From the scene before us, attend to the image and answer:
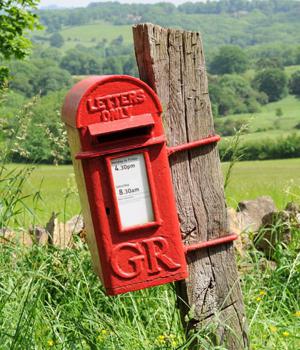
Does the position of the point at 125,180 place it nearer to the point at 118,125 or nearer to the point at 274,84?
the point at 118,125

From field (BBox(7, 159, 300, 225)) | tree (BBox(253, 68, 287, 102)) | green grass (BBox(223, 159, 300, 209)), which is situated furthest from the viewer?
tree (BBox(253, 68, 287, 102))

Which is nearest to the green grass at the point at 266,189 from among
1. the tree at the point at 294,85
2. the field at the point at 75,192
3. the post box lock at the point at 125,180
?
the field at the point at 75,192

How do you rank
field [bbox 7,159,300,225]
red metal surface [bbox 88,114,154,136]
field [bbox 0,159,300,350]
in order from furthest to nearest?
field [bbox 7,159,300,225], field [bbox 0,159,300,350], red metal surface [bbox 88,114,154,136]

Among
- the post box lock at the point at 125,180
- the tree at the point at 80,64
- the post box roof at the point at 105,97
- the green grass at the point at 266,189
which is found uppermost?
the post box roof at the point at 105,97

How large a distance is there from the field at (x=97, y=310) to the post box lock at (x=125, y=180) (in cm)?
35

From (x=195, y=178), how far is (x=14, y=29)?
35.1 feet

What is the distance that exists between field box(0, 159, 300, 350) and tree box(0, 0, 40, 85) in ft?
29.8

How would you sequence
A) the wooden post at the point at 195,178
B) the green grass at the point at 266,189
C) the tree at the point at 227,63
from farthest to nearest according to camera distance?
the tree at the point at 227,63, the green grass at the point at 266,189, the wooden post at the point at 195,178

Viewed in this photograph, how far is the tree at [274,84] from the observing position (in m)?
97.6

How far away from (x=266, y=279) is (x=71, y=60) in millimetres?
134156

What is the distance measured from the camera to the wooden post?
3.06 metres

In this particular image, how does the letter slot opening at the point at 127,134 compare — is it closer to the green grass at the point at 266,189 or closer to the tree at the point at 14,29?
the green grass at the point at 266,189

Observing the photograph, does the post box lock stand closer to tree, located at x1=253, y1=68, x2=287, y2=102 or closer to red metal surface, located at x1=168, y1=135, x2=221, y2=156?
red metal surface, located at x1=168, y1=135, x2=221, y2=156

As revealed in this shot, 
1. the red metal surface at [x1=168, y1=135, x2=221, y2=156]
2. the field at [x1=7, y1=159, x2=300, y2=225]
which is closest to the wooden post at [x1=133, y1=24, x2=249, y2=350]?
the red metal surface at [x1=168, y1=135, x2=221, y2=156]
